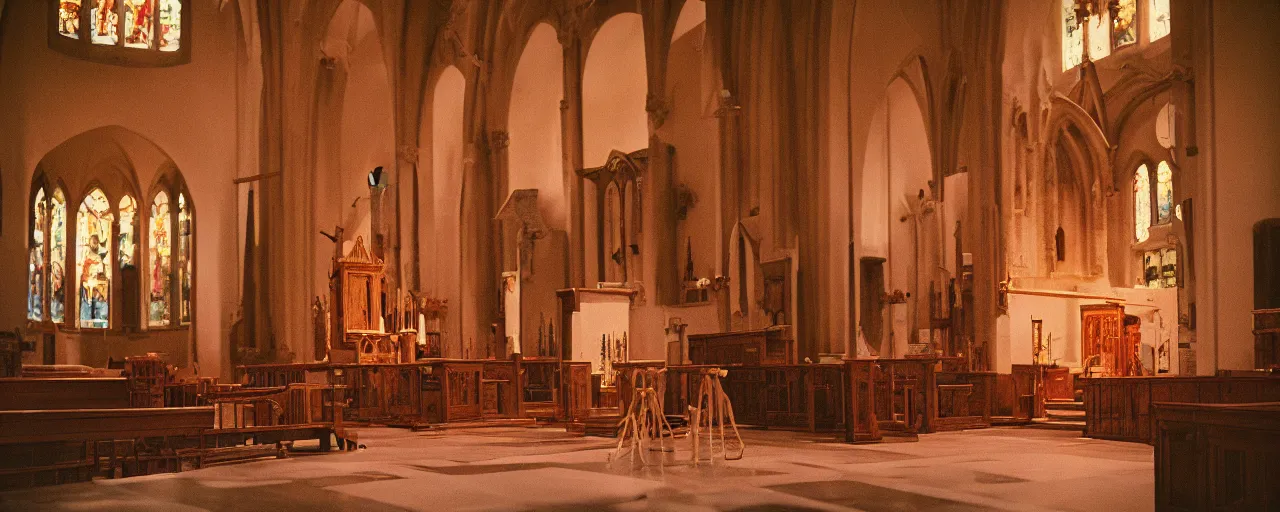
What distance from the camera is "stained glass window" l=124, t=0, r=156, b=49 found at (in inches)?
1097

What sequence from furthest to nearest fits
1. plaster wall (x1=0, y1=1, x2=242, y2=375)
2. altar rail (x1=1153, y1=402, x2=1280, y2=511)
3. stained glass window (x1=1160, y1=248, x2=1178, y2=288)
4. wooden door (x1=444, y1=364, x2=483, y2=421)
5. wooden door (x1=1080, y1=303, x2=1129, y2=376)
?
stained glass window (x1=1160, y1=248, x2=1178, y2=288) < wooden door (x1=1080, y1=303, x2=1129, y2=376) < plaster wall (x1=0, y1=1, x2=242, y2=375) < wooden door (x1=444, y1=364, x2=483, y2=421) < altar rail (x1=1153, y1=402, x2=1280, y2=511)

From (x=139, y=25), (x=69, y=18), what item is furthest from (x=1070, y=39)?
(x=69, y=18)

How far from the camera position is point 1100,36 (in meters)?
30.6

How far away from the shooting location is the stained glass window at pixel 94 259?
30062mm

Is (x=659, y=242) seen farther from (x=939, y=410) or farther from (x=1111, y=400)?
(x=1111, y=400)

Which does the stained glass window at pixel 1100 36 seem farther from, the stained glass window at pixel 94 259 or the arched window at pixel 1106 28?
the stained glass window at pixel 94 259

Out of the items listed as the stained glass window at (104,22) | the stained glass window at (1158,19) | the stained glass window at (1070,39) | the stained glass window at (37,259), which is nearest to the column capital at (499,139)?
the stained glass window at (104,22)

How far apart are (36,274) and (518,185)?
38.7 ft

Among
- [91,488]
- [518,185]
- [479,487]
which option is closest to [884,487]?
[479,487]

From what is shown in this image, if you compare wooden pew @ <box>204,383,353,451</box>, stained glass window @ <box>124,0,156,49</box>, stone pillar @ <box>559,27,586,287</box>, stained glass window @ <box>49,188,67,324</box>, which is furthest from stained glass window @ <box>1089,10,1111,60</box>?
stained glass window @ <box>49,188,67,324</box>

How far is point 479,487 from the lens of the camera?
9.26 meters

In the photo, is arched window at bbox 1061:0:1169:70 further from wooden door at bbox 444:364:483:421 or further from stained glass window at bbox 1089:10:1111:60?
wooden door at bbox 444:364:483:421

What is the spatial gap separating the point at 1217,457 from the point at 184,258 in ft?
90.8

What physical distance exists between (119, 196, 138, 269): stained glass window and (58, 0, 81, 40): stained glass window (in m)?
5.07
